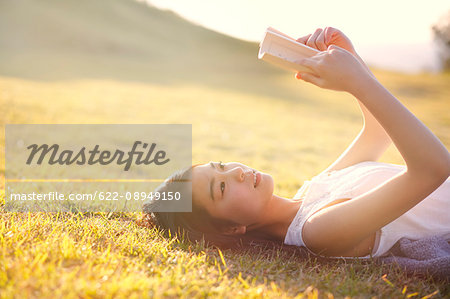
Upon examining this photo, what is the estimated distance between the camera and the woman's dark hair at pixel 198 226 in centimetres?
263

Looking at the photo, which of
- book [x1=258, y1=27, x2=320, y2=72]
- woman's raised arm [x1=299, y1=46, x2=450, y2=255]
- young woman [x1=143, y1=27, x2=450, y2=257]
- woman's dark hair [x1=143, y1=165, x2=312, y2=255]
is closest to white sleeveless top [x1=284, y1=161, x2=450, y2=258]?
young woman [x1=143, y1=27, x2=450, y2=257]

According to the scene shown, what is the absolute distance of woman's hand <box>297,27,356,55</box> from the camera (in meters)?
2.50

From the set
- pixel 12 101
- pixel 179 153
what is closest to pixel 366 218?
pixel 179 153

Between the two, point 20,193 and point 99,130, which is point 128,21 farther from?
point 20,193

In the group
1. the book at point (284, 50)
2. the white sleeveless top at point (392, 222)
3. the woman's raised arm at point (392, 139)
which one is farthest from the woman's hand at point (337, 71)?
the white sleeveless top at point (392, 222)

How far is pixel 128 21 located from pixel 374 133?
34.1 m

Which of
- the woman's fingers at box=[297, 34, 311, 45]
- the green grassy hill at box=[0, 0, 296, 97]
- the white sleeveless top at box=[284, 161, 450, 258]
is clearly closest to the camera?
the white sleeveless top at box=[284, 161, 450, 258]

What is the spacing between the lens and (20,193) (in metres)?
3.40

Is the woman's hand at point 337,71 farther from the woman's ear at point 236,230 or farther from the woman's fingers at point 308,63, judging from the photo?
the woman's ear at point 236,230

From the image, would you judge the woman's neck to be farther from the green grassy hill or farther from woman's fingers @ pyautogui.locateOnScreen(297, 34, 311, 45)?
the green grassy hill

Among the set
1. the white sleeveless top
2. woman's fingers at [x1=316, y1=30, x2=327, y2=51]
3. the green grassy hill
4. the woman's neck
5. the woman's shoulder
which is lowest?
the woman's neck

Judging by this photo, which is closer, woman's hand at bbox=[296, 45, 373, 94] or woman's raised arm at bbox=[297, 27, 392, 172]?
woman's hand at bbox=[296, 45, 373, 94]

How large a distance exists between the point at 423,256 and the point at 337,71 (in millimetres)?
1251

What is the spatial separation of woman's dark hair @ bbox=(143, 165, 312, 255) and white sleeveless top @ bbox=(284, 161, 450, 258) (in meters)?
0.28
